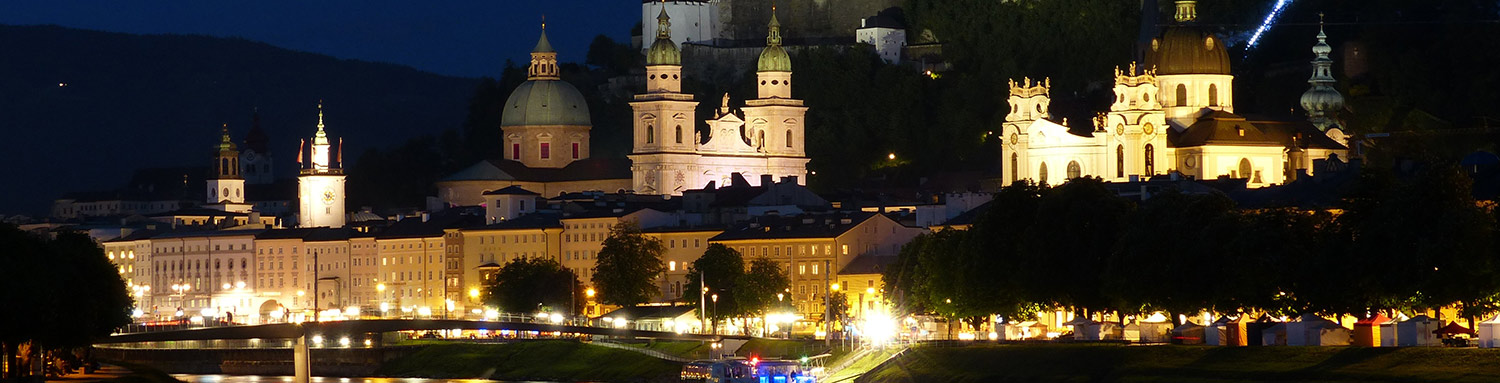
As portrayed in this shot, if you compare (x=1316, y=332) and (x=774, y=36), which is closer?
(x=1316, y=332)

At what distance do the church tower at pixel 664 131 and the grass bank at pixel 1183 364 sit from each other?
66611 mm

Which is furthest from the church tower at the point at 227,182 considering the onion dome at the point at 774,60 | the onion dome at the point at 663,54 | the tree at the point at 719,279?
the tree at the point at 719,279

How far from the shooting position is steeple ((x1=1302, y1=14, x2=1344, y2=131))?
5246 inches

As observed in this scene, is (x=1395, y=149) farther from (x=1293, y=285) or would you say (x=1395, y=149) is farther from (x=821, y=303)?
(x=1293, y=285)

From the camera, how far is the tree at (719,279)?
114875 millimetres

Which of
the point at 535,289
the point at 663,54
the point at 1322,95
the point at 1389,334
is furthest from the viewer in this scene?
the point at 663,54

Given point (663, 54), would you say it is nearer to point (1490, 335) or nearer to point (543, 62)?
point (543, 62)

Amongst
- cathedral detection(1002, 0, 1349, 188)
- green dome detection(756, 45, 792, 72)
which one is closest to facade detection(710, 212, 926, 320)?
cathedral detection(1002, 0, 1349, 188)

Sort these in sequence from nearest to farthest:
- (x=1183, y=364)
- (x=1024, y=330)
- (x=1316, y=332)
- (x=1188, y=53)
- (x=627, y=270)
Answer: (x=1316, y=332)
(x=1183, y=364)
(x=1024, y=330)
(x=627, y=270)
(x=1188, y=53)

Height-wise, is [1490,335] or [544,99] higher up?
[544,99]

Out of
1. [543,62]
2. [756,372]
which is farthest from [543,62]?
[756,372]

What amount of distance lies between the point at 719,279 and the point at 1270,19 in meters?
38.5

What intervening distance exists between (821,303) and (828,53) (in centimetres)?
3979

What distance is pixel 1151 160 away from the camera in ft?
419
